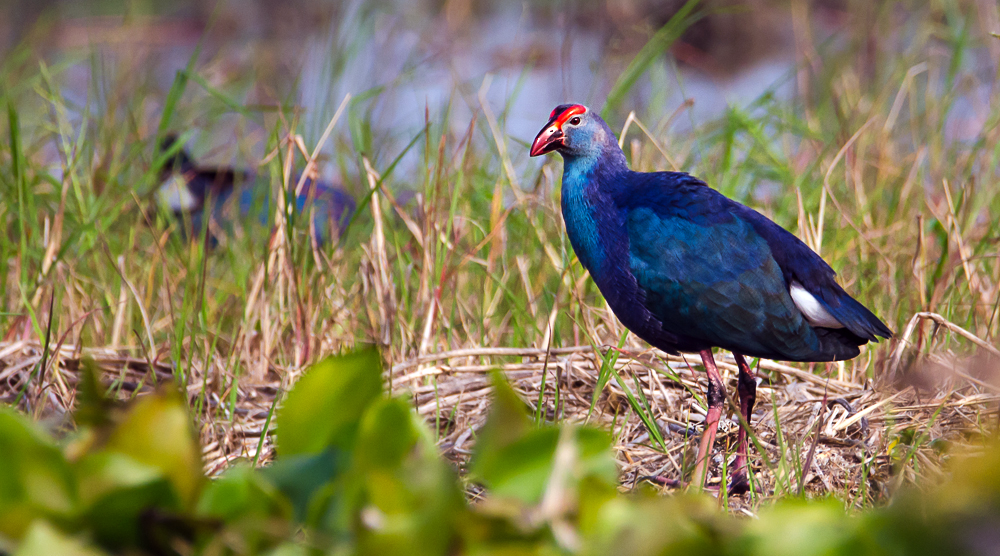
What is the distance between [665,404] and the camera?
271 cm

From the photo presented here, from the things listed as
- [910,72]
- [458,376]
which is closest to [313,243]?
[458,376]

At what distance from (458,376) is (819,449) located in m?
1.13

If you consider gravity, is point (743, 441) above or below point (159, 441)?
below

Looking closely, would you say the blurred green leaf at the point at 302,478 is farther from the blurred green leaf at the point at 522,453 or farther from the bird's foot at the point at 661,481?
the bird's foot at the point at 661,481

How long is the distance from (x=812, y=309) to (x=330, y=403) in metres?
1.63

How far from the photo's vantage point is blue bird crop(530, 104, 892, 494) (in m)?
2.30

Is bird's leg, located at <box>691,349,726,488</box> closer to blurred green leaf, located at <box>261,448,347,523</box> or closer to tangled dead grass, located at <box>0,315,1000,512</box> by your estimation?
tangled dead grass, located at <box>0,315,1000,512</box>

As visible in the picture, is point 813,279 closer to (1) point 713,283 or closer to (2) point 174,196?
(1) point 713,283

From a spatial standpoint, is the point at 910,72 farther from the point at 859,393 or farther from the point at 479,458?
the point at 479,458

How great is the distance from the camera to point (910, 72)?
4176mm

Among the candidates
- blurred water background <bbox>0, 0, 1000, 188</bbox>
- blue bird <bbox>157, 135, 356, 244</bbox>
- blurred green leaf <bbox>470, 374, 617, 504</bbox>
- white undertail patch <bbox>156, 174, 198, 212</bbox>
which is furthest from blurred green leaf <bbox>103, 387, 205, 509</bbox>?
white undertail patch <bbox>156, 174, 198, 212</bbox>

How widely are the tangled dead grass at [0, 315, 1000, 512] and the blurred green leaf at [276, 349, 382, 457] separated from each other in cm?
112

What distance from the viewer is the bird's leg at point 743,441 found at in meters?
2.22

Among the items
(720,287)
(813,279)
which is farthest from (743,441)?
(813,279)
